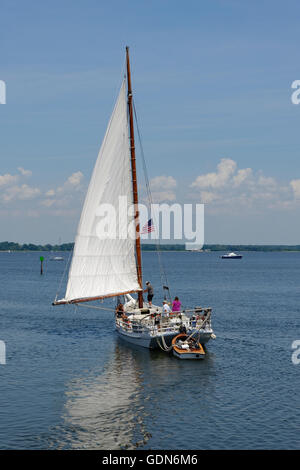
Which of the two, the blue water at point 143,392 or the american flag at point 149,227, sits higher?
the american flag at point 149,227

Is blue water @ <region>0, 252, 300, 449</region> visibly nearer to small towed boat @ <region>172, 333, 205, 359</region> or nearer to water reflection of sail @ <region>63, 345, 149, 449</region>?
water reflection of sail @ <region>63, 345, 149, 449</region>

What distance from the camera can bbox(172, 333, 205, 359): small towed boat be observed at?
130 feet

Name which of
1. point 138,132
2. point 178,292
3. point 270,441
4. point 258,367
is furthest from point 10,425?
point 178,292

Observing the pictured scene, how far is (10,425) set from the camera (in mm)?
26109

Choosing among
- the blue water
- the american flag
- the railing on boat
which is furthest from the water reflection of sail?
the american flag

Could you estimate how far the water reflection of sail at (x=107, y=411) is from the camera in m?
24.2

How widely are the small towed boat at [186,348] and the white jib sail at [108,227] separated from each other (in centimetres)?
759

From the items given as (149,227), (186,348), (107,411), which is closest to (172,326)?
(186,348)

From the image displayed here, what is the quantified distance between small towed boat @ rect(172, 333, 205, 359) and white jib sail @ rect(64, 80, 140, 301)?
7.59 metres

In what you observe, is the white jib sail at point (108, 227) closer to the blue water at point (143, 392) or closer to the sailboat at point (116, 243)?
the sailboat at point (116, 243)

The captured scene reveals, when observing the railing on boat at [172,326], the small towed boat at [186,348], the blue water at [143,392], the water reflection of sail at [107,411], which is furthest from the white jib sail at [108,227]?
the water reflection of sail at [107,411]

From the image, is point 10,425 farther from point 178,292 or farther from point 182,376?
point 178,292

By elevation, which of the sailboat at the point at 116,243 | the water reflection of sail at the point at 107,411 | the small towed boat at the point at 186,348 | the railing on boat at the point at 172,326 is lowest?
the water reflection of sail at the point at 107,411
